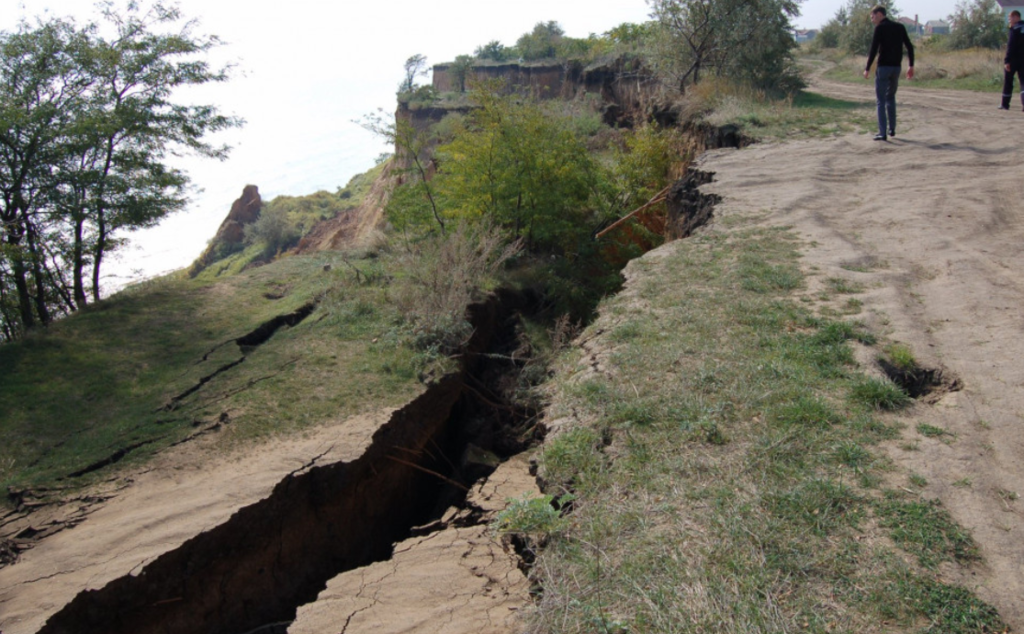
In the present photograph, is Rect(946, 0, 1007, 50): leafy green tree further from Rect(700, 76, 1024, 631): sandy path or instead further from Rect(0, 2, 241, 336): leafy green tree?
Rect(0, 2, 241, 336): leafy green tree

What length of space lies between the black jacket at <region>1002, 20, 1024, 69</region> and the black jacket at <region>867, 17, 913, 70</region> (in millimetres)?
2469

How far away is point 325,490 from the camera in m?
5.49

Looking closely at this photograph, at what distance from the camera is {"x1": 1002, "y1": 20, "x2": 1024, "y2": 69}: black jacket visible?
32.9 ft

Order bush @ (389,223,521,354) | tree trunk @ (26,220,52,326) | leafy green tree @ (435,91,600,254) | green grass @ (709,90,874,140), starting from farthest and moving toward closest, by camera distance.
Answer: green grass @ (709,90,874,140)
leafy green tree @ (435,91,600,254)
tree trunk @ (26,220,52,326)
bush @ (389,223,521,354)

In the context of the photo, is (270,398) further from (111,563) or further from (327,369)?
(111,563)

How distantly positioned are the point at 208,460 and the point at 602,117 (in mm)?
17089

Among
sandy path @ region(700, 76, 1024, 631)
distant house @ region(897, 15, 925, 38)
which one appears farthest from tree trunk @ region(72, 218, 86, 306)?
distant house @ region(897, 15, 925, 38)

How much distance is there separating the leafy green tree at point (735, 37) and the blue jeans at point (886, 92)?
6.48 meters

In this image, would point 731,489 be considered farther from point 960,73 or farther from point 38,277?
point 960,73

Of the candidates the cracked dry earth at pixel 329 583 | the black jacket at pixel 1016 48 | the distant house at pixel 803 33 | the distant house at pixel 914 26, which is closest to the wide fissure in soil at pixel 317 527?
the cracked dry earth at pixel 329 583

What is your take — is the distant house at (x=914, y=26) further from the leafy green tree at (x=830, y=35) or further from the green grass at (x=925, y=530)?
the green grass at (x=925, y=530)

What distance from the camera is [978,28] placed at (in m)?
24.0

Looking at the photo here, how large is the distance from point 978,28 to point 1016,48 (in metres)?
17.6

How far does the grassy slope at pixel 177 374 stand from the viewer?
591 cm
